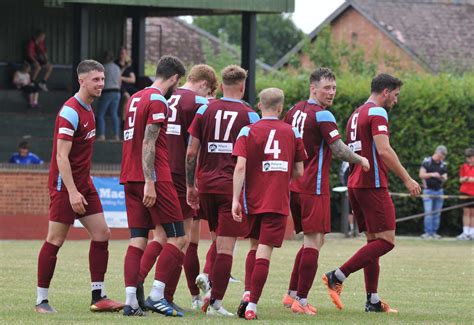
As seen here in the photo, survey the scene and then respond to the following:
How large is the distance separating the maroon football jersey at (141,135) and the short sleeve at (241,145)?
0.63m

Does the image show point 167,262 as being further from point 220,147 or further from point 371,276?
point 371,276

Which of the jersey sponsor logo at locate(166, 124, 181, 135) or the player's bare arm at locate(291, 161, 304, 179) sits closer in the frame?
the player's bare arm at locate(291, 161, 304, 179)

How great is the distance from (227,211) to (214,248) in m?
1.34

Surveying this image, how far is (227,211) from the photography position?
455 inches

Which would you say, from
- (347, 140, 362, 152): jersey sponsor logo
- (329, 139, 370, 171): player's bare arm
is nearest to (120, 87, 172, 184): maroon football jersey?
(329, 139, 370, 171): player's bare arm

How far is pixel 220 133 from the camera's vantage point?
11.6m

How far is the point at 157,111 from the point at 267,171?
1.14m

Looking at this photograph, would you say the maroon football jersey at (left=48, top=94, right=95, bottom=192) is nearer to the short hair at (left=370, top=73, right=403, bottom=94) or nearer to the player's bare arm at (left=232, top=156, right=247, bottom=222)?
the player's bare arm at (left=232, top=156, right=247, bottom=222)

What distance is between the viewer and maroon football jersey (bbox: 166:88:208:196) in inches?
474

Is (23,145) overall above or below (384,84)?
below

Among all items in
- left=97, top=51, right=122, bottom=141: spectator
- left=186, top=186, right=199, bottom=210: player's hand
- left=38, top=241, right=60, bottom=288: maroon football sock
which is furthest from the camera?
left=97, top=51, right=122, bottom=141: spectator

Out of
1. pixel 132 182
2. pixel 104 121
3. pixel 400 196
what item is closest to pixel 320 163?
pixel 132 182

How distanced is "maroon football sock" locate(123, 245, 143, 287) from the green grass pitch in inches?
12.7

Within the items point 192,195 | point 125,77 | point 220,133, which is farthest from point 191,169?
point 125,77
